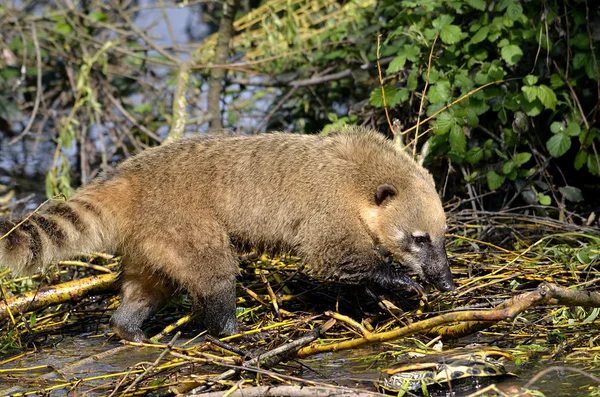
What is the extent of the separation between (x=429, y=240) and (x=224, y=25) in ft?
13.2

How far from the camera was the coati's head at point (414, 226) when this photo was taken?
203 inches

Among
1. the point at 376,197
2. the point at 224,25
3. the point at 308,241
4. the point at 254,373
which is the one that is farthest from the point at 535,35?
the point at 254,373

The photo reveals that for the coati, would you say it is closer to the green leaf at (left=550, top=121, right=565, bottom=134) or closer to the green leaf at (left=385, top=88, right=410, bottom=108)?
the green leaf at (left=385, top=88, right=410, bottom=108)

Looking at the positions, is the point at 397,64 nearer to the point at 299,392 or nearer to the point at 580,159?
the point at 580,159

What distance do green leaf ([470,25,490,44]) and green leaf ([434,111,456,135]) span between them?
666 mm

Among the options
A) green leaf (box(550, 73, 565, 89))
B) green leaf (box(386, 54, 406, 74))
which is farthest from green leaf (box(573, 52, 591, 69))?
green leaf (box(386, 54, 406, 74))

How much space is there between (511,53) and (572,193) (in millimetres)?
1220

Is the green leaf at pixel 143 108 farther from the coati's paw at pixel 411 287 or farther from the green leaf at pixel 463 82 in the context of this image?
the coati's paw at pixel 411 287

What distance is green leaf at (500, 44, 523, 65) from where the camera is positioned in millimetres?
6219

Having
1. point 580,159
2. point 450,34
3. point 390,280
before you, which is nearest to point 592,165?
point 580,159

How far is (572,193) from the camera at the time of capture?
6.53m

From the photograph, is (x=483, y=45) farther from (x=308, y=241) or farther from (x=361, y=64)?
(x=308, y=241)

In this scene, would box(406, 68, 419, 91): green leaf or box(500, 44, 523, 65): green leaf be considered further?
box(406, 68, 419, 91): green leaf

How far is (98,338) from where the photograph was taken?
5555 mm
